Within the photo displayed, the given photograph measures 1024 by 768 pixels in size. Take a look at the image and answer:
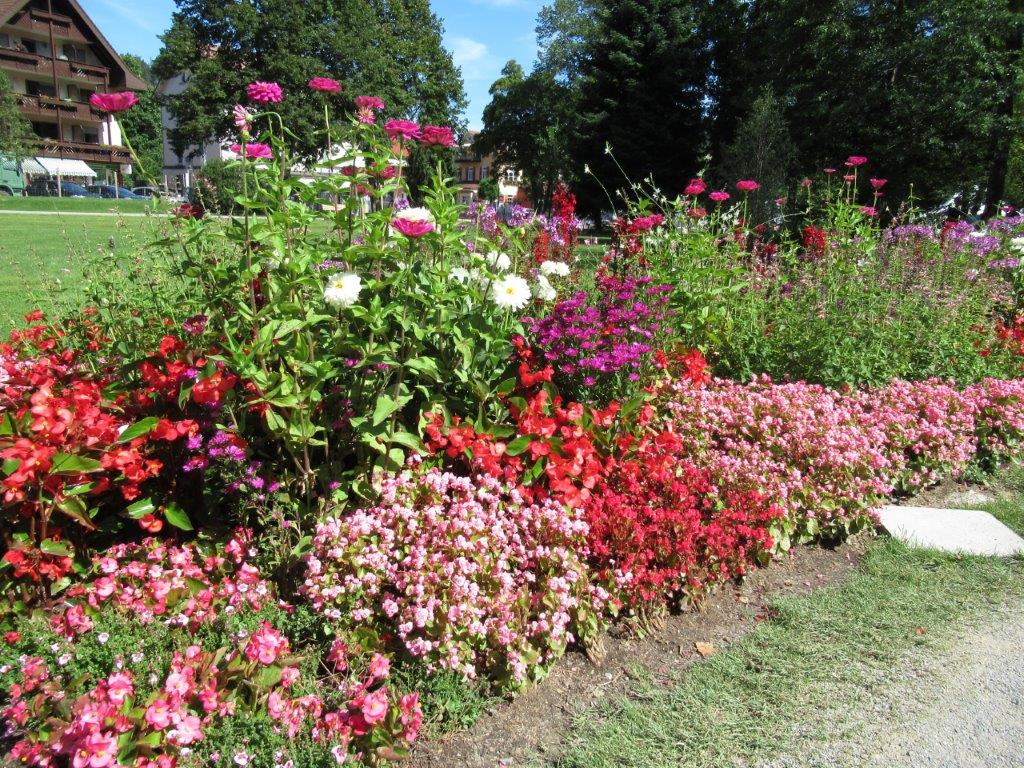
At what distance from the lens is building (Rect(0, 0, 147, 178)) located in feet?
140

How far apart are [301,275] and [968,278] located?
19.9 ft

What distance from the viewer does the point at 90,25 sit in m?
44.6

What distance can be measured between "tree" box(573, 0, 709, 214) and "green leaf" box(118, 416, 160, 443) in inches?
842

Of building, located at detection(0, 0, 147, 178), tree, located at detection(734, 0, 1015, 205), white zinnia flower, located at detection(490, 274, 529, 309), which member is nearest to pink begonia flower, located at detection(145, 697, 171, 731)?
white zinnia flower, located at detection(490, 274, 529, 309)

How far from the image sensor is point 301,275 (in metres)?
2.50

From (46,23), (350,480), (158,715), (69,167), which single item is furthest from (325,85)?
(46,23)

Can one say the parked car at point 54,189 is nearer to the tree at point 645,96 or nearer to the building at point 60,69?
the building at point 60,69

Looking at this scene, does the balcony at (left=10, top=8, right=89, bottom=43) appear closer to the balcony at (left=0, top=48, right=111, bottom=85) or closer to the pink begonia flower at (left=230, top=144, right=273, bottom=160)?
the balcony at (left=0, top=48, right=111, bottom=85)

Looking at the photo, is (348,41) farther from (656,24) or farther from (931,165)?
(931,165)

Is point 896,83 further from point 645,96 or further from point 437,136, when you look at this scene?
point 437,136

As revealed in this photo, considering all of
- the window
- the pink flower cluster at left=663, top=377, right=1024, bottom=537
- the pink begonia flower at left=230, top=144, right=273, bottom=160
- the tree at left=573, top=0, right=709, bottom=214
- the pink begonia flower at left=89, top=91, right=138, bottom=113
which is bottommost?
the pink flower cluster at left=663, top=377, right=1024, bottom=537

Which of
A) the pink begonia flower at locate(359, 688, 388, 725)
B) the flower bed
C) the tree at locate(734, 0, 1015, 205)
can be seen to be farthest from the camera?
the tree at locate(734, 0, 1015, 205)

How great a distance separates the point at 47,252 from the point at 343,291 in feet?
37.1

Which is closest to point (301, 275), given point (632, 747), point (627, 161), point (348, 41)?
point (632, 747)
